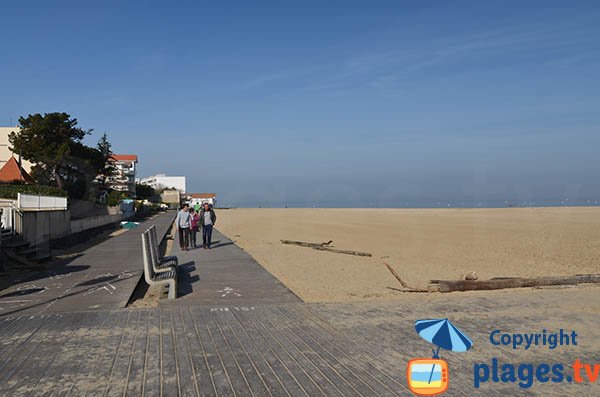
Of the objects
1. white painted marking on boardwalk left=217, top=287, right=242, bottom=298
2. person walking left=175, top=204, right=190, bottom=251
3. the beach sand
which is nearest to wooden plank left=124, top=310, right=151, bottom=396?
white painted marking on boardwalk left=217, top=287, right=242, bottom=298

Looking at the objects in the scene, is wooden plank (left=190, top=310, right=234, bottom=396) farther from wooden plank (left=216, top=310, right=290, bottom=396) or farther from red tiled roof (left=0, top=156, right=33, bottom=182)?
red tiled roof (left=0, top=156, right=33, bottom=182)

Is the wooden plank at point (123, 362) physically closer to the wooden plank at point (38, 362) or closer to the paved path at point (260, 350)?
the paved path at point (260, 350)

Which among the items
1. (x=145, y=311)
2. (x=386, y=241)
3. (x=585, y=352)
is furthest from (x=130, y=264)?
(x=386, y=241)

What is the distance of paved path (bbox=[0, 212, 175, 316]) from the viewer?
797 centimetres

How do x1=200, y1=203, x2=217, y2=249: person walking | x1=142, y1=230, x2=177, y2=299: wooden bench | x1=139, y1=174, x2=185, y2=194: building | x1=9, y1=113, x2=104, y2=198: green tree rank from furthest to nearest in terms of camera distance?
1. x1=139, y1=174, x2=185, y2=194: building
2. x1=9, y1=113, x2=104, y2=198: green tree
3. x1=200, y1=203, x2=217, y2=249: person walking
4. x1=142, y1=230, x2=177, y2=299: wooden bench

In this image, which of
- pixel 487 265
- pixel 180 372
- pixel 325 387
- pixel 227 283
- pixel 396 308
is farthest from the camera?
pixel 487 265

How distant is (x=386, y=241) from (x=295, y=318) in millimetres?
16502

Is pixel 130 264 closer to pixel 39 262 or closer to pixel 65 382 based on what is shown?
pixel 39 262

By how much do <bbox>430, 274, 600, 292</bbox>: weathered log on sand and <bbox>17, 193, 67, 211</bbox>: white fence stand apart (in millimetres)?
12245

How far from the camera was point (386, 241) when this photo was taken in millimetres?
23016

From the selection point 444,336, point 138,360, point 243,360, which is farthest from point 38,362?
point 444,336

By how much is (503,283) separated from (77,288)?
331 inches

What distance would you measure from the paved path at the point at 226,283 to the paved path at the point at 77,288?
107 cm

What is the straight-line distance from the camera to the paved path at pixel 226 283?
8312mm
